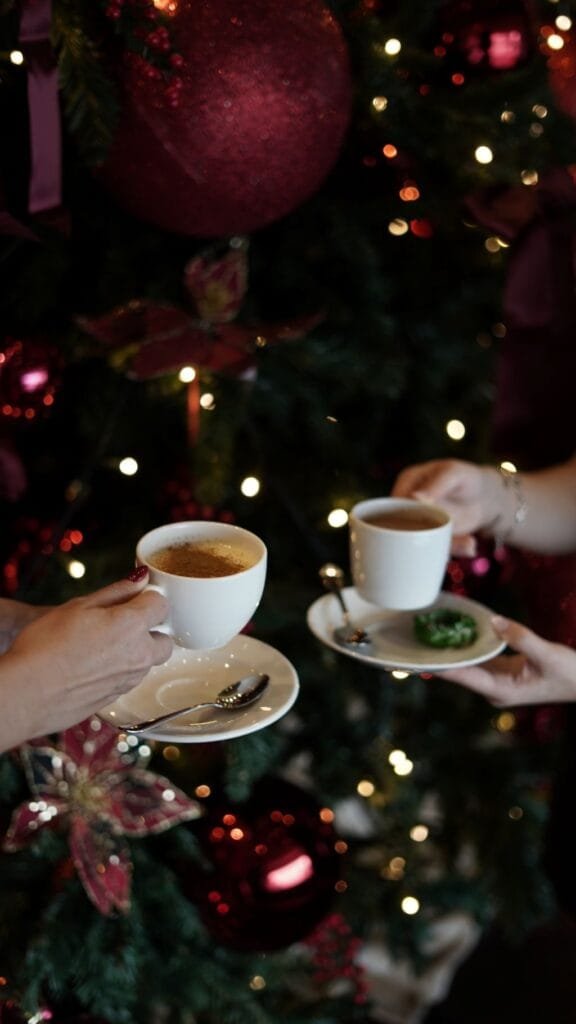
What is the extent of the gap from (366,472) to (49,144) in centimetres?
66

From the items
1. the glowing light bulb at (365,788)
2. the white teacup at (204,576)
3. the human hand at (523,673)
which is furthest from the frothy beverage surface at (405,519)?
the glowing light bulb at (365,788)

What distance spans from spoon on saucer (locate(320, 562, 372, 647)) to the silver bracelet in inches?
10.5

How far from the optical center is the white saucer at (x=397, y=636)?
103 cm

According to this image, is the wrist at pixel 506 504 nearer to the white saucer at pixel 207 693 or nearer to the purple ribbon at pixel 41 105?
the white saucer at pixel 207 693

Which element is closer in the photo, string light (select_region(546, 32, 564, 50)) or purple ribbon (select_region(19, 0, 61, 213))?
purple ribbon (select_region(19, 0, 61, 213))

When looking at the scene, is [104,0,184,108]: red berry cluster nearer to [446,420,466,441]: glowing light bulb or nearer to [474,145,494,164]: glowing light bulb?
[474,145,494,164]: glowing light bulb

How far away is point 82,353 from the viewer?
118cm

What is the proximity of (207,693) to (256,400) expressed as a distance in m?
0.47

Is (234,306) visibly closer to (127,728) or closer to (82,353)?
(82,353)

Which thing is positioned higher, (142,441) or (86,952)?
(142,441)

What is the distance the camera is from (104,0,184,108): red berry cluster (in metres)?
0.85

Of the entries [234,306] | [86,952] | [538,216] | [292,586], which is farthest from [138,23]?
[86,952]

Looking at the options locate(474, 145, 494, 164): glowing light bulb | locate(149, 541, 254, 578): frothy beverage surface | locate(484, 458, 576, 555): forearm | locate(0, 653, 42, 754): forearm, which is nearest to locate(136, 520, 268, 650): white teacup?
locate(149, 541, 254, 578): frothy beverage surface

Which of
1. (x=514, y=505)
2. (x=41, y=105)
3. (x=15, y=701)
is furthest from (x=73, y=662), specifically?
(x=514, y=505)
